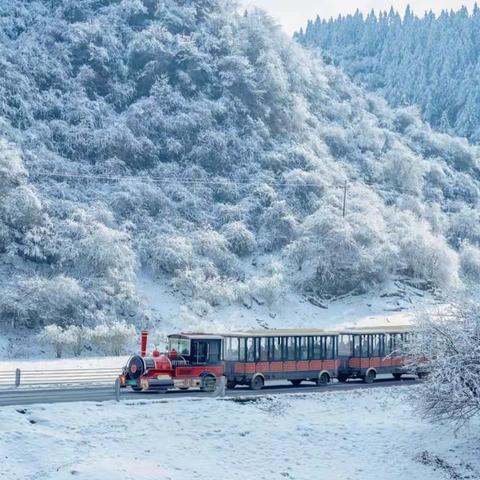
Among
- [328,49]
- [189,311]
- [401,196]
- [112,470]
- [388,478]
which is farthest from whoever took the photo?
[328,49]

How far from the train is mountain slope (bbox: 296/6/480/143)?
90.4 metres

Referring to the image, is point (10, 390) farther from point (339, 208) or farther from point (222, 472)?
point (339, 208)

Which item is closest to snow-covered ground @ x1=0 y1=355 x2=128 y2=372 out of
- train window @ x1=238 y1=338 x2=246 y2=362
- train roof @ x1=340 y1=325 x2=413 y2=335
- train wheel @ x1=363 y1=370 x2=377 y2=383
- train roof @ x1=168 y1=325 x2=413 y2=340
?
train roof @ x1=168 y1=325 x2=413 y2=340

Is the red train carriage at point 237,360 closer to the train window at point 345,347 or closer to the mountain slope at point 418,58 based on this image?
the train window at point 345,347

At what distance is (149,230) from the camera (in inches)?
2406

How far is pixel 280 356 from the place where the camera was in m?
34.2

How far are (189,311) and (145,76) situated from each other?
3329cm

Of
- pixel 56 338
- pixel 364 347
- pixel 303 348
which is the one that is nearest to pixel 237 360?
pixel 303 348

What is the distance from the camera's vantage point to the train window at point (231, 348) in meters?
32.3

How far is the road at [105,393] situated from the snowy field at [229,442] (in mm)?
1547

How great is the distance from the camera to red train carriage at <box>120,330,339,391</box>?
2998 centimetres

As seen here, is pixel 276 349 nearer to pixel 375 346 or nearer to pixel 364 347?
pixel 364 347

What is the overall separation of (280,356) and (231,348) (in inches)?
114

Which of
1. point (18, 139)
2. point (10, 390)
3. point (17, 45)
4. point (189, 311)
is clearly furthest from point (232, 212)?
point (10, 390)
